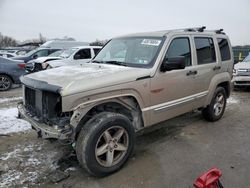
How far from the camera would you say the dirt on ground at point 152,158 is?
3.30 meters

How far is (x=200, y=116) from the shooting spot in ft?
20.1

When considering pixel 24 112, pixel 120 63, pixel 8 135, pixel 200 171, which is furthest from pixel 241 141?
pixel 8 135

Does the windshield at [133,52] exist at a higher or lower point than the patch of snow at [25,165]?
higher

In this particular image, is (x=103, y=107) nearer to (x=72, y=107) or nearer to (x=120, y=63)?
(x=72, y=107)

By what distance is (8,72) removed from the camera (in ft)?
32.2

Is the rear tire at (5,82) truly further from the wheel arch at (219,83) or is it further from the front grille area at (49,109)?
the wheel arch at (219,83)

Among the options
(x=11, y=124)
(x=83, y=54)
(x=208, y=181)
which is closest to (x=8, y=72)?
(x=83, y=54)

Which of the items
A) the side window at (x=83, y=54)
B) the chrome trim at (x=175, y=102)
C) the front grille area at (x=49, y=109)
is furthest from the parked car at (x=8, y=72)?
the chrome trim at (x=175, y=102)

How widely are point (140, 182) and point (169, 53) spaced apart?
2.13 metres

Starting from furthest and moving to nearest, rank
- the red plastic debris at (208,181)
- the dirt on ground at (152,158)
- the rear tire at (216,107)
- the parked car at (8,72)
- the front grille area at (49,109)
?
the parked car at (8,72) < the rear tire at (216,107) < the dirt on ground at (152,158) < the front grille area at (49,109) < the red plastic debris at (208,181)

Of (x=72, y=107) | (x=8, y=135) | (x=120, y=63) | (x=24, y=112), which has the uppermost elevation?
(x=120, y=63)

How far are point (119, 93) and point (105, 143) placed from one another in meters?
0.72

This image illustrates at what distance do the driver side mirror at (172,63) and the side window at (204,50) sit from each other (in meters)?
1.17

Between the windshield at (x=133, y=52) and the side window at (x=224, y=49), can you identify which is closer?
the windshield at (x=133, y=52)
